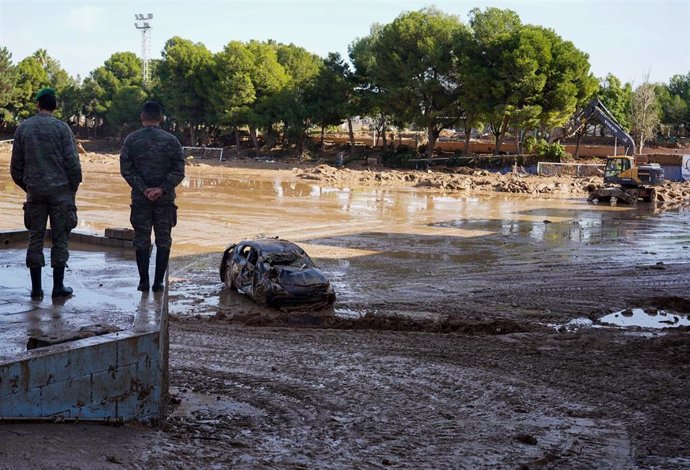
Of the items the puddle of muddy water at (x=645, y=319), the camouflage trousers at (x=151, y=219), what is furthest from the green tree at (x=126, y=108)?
the camouflage trousers at (x=151, y=219)

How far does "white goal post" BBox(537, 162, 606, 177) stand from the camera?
53156 millimetres

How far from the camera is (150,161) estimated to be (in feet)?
29.4

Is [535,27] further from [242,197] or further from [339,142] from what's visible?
[242,197]

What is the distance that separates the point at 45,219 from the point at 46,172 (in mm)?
523

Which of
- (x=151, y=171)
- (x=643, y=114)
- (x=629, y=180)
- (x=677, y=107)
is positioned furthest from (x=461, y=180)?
(x=151, y=171)

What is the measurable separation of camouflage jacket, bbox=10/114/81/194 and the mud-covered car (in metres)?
6.90

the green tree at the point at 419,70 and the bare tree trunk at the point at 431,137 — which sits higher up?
the green tree at the point at 419,70

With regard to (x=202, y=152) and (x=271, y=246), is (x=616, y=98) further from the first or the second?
(x=271, y=246)

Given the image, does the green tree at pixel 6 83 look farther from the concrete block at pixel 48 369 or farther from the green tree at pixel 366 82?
the concrete block at pixel 48 369

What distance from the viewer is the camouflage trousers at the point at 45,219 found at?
8664 millimetres

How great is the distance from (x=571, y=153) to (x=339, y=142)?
71.9ft

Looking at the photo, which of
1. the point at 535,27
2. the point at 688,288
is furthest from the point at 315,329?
the point at 535,27

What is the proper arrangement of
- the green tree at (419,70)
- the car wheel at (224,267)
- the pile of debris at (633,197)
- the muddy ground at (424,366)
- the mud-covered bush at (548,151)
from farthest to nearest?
the green tree at (419,70)
the mud-covered bush at (548,151)
the pile of debris at (633,197)
the car wheel at (224,267)
the muddy ground at (424,366)

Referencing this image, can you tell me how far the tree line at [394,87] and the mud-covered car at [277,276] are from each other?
131 feet
